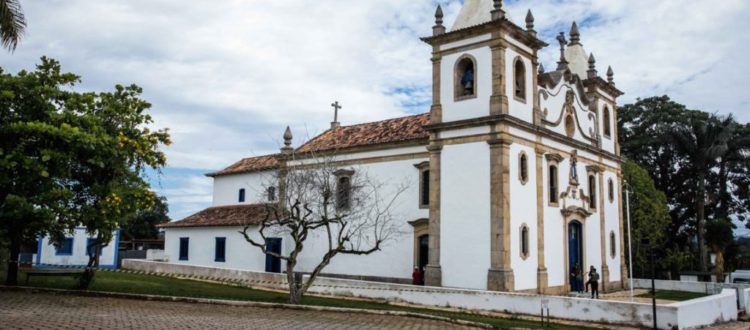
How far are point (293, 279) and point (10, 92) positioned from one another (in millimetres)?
8571

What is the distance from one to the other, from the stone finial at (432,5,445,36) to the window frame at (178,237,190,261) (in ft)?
55.1

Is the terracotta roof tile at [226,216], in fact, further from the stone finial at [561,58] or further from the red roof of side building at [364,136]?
the stone finial at [561,58]

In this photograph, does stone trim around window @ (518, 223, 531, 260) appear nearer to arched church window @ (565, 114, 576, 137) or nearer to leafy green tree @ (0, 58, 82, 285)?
arched church window @ (565, 114, 576, 137)

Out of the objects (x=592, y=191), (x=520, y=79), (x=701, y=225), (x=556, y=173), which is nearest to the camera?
(x=520, y=79)

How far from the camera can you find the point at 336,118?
106 ft

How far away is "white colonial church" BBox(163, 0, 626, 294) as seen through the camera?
826 inches

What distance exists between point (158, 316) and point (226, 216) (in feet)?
61.1

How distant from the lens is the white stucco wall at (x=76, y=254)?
3095cm

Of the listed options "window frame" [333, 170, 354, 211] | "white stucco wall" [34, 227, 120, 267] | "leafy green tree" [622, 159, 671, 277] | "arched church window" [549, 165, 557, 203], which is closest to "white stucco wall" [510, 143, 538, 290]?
"arched church window" [549, 165, 557, 203]

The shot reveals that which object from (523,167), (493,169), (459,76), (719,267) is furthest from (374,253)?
(719,267)

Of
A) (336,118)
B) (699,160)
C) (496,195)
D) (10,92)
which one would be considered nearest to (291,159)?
(336,118)

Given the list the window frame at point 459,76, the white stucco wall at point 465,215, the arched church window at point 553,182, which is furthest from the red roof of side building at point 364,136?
the arched church window at point 553,182

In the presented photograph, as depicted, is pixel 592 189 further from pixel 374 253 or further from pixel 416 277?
pixel 374 253

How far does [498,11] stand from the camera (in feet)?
70.2
